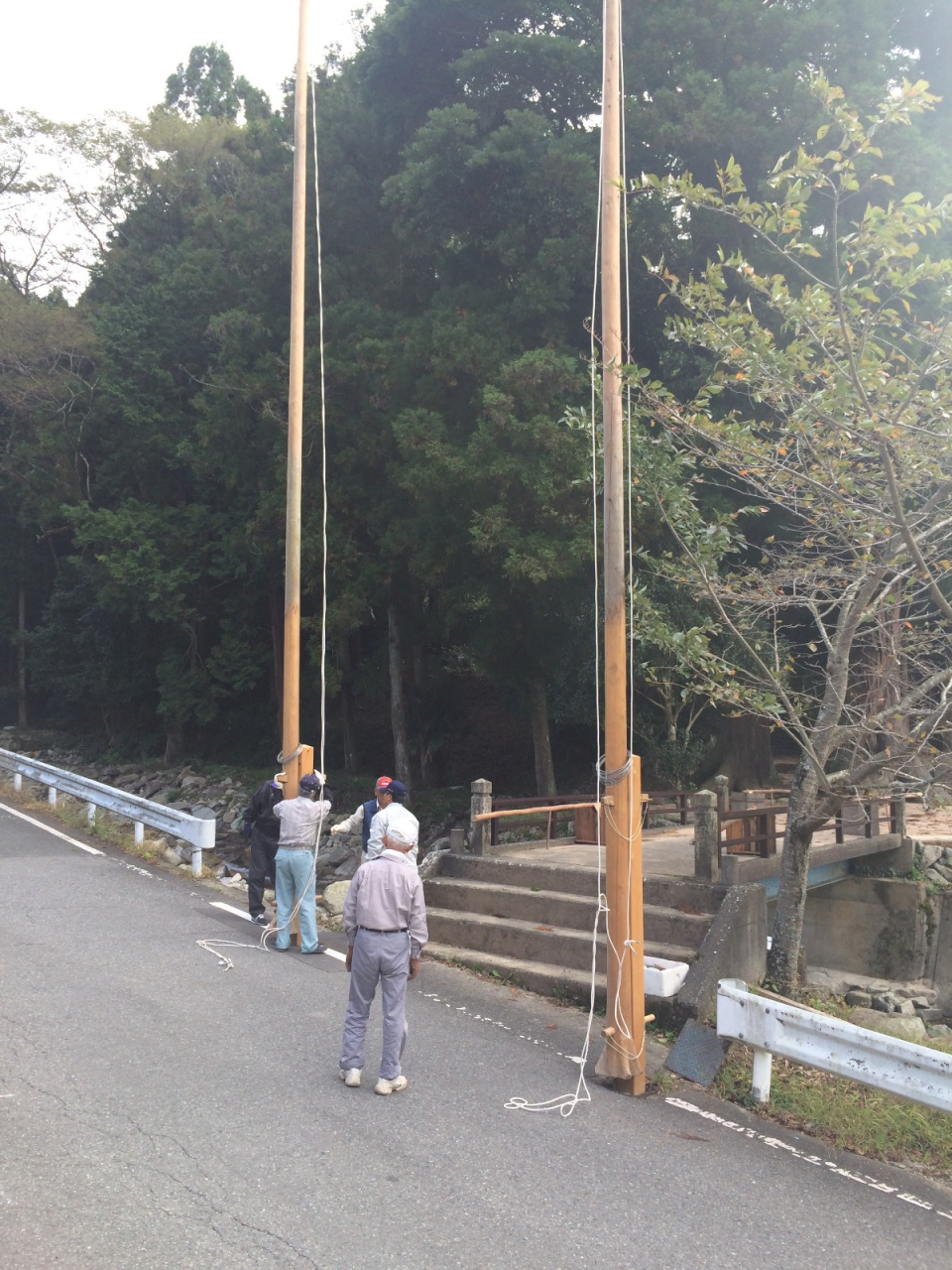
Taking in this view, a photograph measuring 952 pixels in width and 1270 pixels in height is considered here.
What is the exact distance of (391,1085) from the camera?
A: 21.5 feet

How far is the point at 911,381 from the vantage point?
7715 mm

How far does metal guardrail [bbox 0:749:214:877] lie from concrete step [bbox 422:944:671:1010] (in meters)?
4.73

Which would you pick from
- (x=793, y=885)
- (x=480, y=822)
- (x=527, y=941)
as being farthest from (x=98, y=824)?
(x=793, y=885)

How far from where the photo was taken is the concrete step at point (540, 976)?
9258 mm

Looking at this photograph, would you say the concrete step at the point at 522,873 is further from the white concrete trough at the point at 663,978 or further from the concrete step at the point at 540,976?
the white concrete trough at the point at 663,978

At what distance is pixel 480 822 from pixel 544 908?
199 centimetres

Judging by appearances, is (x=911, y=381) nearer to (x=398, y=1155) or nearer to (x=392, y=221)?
(x=398, y=1155)

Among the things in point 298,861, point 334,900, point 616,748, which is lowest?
point 334,900

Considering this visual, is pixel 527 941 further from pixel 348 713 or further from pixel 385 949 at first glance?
pixel 348 713

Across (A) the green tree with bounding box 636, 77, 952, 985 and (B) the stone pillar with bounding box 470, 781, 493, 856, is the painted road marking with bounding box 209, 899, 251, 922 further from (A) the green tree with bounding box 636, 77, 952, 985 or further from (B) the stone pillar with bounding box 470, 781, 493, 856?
(A) the green tree with bounding box 636, 77, 952, 985

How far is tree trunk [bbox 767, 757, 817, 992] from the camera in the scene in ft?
32.3

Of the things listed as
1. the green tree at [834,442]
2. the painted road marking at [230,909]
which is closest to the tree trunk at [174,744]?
the painted road marking at [230,909]

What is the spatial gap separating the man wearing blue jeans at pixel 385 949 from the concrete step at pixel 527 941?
135 inches

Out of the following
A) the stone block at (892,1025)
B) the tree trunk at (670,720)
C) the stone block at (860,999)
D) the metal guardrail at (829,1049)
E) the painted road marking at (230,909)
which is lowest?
the stone block at (860,999)
